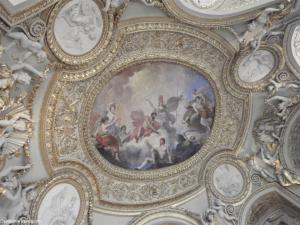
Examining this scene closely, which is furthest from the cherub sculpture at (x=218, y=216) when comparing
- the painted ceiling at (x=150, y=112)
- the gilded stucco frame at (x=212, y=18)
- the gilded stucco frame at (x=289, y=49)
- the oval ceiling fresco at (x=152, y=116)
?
the gilded stucco frame at (x=212, y=18)

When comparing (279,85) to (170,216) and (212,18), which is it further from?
(170,216)

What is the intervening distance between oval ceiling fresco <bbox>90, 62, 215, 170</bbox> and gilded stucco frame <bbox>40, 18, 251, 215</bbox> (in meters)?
0.24

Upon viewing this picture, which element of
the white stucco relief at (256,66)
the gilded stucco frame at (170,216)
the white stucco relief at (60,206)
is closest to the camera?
the white stucco relief at (60,206)

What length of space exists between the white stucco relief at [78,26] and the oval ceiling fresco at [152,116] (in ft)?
4.95

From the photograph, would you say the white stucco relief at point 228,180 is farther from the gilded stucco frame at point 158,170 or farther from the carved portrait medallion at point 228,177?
the gilded stucco frame at point 158,170

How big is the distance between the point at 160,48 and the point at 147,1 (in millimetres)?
1646

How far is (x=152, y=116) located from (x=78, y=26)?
3.51 m

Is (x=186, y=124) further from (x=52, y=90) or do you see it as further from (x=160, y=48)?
(x=52, y=90)

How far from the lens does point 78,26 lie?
9.15 metres

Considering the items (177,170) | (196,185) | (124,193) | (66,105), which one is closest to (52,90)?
(66,105)

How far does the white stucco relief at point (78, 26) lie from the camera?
8859mm

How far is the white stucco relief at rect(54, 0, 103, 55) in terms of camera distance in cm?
886

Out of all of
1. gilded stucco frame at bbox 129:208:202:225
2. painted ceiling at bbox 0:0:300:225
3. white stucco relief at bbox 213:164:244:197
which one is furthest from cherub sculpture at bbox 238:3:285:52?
gilded stucco frame at bbox 129:208:202:225

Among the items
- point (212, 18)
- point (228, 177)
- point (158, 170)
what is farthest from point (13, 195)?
point (228, 177)
